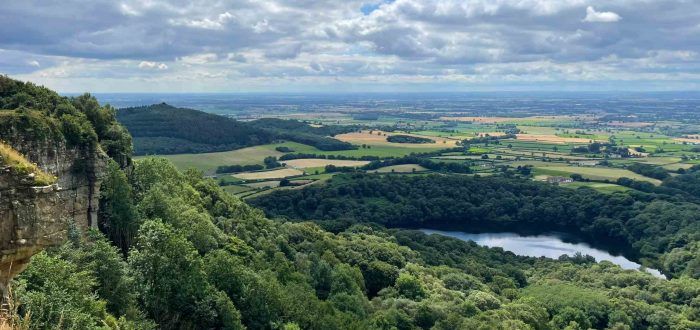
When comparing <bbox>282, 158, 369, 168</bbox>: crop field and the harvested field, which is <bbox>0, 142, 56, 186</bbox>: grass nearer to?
the harvested field

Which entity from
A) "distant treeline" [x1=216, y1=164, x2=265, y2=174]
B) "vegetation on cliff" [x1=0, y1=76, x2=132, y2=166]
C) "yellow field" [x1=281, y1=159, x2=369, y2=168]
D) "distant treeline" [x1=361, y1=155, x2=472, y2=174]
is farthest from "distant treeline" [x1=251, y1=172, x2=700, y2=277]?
"vegetation on cliff" [x1=0, y1=76, x2=132, y2=166]

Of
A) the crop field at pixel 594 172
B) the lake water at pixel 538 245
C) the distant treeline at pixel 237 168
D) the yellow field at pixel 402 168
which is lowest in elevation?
the lake water at pixel 538 245

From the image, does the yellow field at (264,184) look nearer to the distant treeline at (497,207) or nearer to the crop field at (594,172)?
the distant treeline at (497,207)

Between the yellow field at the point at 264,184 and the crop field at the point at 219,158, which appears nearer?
the yellow field at the point at 264,184

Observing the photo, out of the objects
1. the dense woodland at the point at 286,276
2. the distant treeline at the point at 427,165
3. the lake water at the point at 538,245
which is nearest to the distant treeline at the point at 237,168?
the distant treeline at the point at 427,165

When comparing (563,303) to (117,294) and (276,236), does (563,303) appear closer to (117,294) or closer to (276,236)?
(276,236)

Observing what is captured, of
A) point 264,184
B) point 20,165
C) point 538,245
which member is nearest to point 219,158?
point 264,184

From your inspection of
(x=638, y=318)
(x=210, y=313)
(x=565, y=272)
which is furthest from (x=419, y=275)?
(x=210, y=313)
